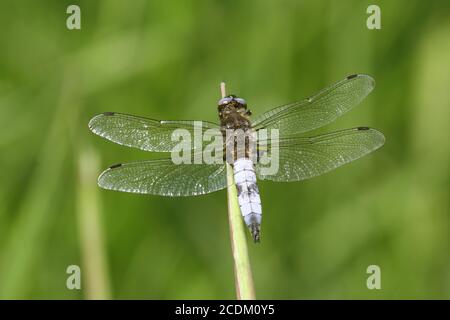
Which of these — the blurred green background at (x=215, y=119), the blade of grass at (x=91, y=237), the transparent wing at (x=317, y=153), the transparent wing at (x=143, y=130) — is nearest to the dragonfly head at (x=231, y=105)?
the transparent wing at (x=143, y=130)

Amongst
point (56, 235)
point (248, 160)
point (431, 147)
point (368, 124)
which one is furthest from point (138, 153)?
point (431, 147)

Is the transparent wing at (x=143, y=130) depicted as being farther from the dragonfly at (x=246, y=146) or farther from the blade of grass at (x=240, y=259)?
the blade of grass at (x=240, y=259)

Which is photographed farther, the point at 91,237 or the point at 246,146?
Result: the point at 246,146

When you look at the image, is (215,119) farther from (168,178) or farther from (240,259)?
(240,259)

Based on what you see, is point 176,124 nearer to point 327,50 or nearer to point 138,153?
point 138,153

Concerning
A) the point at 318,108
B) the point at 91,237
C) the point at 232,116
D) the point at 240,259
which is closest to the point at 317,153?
the point at 318,108

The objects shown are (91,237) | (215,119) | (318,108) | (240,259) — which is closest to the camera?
(240,259)
